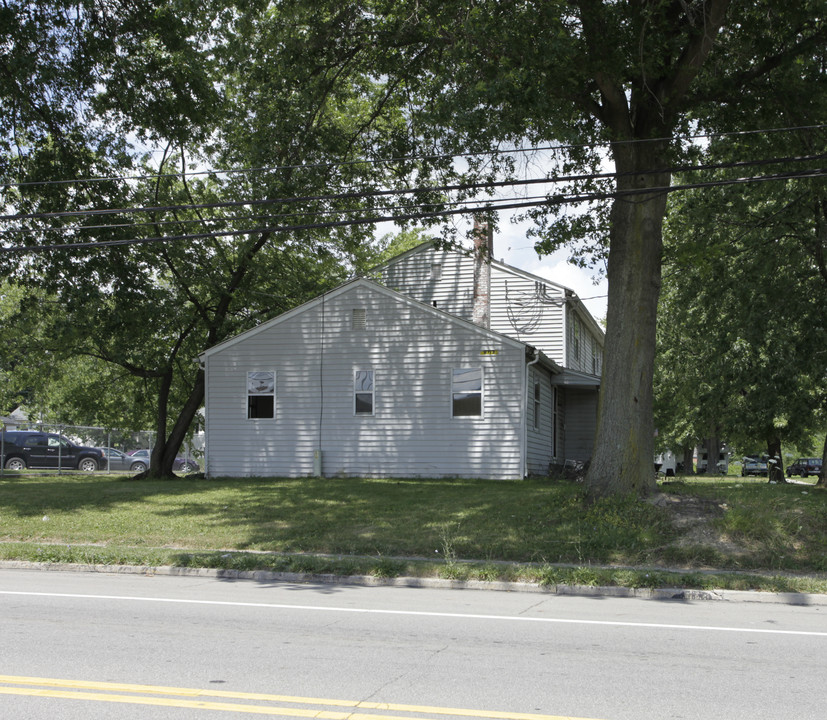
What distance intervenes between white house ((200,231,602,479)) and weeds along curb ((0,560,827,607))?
10.9 meters

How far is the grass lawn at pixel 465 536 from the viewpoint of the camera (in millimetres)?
11172

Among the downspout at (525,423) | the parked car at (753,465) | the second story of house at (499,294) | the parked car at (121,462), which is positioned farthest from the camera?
the parked car at (753,465)

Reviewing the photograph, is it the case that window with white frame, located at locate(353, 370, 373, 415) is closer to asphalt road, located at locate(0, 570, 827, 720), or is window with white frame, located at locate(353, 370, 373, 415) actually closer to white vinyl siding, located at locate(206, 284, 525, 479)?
white vinyl siding, located at locate(206, 284, 525, 479)

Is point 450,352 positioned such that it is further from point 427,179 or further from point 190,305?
point 190,305

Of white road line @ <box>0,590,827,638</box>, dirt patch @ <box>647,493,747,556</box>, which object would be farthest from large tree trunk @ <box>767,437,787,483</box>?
white road line @ <box>0,590,827,638</box>

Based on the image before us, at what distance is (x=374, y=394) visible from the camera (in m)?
23.1

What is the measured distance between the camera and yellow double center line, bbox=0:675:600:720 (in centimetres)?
503

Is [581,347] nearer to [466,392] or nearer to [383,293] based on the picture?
[466,392]

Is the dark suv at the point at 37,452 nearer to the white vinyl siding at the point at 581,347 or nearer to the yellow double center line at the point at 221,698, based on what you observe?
the white vinyl siding at the point at 581,347

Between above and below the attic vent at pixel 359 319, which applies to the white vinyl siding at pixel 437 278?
above

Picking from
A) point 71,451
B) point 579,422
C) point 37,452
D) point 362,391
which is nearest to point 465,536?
point 362,391

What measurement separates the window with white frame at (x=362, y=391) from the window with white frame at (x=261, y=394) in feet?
8.17

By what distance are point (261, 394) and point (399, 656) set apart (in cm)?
1782

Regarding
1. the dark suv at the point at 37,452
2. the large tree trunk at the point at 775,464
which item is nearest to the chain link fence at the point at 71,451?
Answer: the dark suv at the point at 37,452
